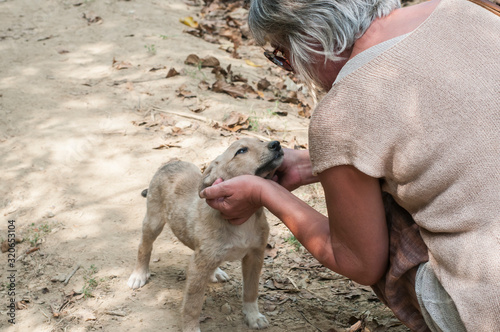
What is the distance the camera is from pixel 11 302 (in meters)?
4.46

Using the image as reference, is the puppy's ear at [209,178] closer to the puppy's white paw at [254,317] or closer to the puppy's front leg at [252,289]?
the puppy's front leg at [252,289]

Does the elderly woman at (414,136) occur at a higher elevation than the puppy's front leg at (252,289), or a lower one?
higher

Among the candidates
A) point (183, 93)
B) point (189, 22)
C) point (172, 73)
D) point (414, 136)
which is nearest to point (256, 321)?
point (414, 136)

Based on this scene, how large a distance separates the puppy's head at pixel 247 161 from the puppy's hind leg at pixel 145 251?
87 centimetres

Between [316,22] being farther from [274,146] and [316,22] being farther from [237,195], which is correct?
[274,146]

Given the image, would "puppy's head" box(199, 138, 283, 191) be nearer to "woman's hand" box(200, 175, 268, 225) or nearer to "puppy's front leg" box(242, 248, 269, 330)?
"woman's hand" box(200, 175, 268, 225)

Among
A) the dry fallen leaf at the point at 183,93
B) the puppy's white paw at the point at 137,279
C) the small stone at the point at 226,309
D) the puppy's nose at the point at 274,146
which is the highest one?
the puppy's nose at the point at 274,146

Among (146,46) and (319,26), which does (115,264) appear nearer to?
(319,26)

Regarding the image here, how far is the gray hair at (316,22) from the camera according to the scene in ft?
8.73

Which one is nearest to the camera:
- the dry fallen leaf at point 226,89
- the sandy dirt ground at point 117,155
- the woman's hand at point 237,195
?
the woman's hand at point 237,195

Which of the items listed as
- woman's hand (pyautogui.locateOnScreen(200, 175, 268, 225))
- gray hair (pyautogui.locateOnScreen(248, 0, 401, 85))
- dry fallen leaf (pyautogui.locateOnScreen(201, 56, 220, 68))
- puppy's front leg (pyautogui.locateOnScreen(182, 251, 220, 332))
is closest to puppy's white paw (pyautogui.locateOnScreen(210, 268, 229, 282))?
puppy's front leg (pyautogui.locateOnScreen(182, 251, 220, 332))

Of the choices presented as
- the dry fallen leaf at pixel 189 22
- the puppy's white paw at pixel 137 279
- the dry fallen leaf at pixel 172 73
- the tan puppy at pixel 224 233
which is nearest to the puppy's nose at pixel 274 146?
the tan puppy at pixel 224 233

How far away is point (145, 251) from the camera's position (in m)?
4.70

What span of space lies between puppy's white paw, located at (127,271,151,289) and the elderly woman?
2308 millimetres
